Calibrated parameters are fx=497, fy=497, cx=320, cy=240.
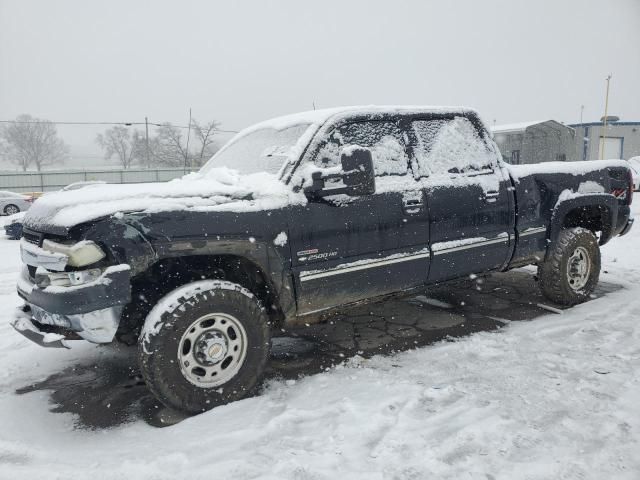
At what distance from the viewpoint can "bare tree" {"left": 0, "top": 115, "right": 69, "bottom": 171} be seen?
8931 cm

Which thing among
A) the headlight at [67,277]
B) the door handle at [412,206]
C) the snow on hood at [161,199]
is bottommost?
the headlight at [67,277]

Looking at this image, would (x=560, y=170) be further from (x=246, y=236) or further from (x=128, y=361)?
(x=128, y=361)

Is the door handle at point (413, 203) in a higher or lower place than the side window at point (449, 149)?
lower

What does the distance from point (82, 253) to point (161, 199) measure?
1.73 feet

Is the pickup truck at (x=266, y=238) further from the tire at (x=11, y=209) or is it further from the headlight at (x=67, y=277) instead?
the tire at (x=11, y=209)

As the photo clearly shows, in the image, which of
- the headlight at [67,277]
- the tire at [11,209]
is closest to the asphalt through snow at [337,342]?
the headlight at [67,277]

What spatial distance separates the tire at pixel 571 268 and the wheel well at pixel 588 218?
0.22m

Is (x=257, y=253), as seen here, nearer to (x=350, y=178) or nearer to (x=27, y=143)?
(x=350, y=178)

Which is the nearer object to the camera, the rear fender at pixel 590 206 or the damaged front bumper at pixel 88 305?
the damaged front bumper at pixel 88 305

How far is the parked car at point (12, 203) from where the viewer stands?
21.0 meters

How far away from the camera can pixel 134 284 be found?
3223mm

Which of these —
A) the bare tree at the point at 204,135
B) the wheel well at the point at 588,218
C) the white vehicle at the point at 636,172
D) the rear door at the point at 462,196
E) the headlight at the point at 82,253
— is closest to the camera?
the headlight at the point at 82,253

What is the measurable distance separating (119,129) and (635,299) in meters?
106

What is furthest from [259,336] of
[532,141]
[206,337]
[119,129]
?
[119,129]
